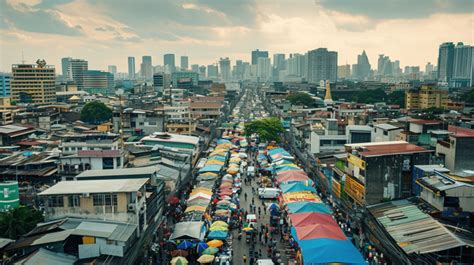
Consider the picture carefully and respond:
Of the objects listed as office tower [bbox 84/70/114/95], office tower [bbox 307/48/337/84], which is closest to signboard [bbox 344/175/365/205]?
office tower [bbox 84/70/114/95]

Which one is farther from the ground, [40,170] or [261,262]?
[40,170]

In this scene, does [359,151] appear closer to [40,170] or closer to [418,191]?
[418,191]

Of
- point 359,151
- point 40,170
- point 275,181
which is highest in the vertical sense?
point 359,151

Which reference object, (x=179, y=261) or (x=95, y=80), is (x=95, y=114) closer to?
(x=179, y=261)

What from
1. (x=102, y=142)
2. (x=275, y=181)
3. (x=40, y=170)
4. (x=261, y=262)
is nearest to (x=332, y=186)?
(x=275, y=181)

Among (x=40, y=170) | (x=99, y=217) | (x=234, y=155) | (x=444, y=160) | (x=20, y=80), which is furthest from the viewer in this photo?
(x=20, y=80)

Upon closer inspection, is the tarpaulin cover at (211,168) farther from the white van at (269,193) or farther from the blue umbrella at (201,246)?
the blue umbrella at (201,246)

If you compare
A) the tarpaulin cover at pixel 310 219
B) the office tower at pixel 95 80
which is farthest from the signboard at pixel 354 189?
the office tower at pixel 95 80

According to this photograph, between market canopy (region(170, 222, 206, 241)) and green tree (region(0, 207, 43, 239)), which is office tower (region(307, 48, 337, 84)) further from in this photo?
green tree (region(0, 207, 43, 239))
